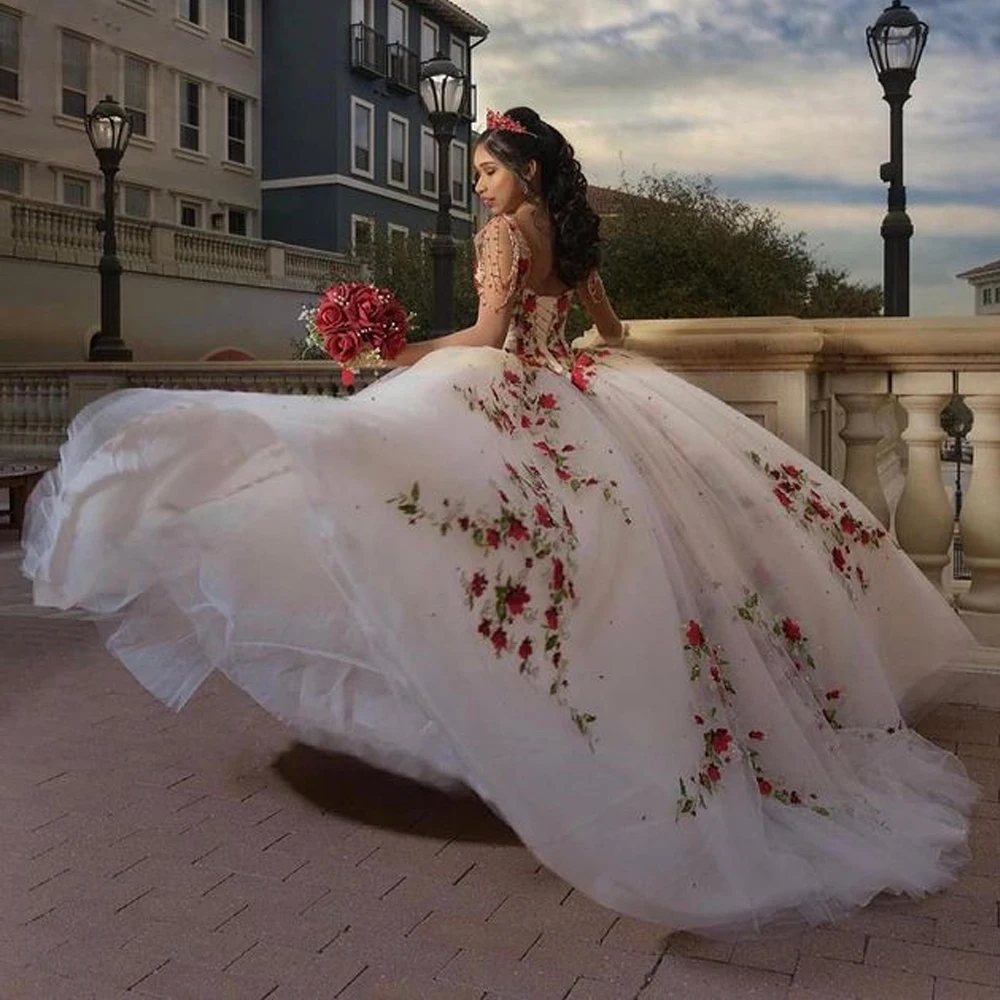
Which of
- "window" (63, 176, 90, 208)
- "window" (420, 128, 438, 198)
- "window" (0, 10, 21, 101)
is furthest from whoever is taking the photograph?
"window" (420, 128, 438, 198)

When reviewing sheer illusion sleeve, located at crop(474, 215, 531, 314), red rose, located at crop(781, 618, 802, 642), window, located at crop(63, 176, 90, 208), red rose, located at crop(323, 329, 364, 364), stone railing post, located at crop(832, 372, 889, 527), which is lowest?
red rose, located at crop(781, 618, 802, 642)

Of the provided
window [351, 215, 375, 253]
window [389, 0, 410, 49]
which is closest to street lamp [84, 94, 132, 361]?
window [351, 215, 375, 253]

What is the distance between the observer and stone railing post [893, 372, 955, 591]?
15.3 feet

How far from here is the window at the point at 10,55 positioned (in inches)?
963

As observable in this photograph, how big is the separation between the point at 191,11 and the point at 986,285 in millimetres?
58212

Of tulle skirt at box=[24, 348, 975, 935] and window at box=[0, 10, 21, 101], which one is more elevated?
window at box=[0, 10, 21, 101]

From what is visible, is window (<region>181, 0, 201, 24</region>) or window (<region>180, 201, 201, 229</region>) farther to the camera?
window (<region>180, 201, 201, 229</region>)

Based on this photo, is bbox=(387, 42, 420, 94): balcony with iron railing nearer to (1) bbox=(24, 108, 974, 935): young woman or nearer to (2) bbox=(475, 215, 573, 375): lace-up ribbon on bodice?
(2) bbox=(475, 215, 573, 375): lace-up ribbon on bodice

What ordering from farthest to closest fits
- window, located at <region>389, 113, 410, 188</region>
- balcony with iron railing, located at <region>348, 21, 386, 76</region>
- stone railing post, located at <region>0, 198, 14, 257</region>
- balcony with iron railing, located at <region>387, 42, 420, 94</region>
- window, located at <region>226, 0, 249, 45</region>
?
window, located at <region>389, 113, 410, 188</region> → balcony with iron railing, located at <region>387, 42, 420, 94</region> → balcony with iron railing, located at <region>348, 21, 386, 76</region> → window, located at <region>226, 0, 249, 45</region> → stone railing post, located at <region>0, 198, 14, 257</region>

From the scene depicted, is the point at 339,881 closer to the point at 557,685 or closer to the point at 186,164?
the point at 557,685

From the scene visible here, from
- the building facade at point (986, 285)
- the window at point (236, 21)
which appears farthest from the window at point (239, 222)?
the building facade at point (986, 285)

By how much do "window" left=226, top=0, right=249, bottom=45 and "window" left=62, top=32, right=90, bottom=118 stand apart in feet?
17.7

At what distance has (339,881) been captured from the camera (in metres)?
3.04

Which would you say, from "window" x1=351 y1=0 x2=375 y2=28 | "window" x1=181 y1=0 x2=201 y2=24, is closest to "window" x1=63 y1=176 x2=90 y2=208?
"window" x1=181 y1=0 x2=201 y2=24
